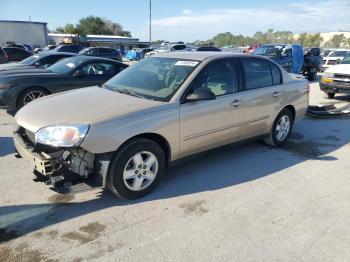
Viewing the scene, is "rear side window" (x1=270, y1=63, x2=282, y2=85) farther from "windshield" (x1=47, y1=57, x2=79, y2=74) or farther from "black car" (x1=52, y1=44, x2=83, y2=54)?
"black car" (x1=52, y1=44, x2=83, y2=54)

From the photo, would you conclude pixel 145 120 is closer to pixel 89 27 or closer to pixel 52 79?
pixel 52 79

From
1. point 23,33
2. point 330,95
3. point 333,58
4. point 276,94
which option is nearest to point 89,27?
point 23,33

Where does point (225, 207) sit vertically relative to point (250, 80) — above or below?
below

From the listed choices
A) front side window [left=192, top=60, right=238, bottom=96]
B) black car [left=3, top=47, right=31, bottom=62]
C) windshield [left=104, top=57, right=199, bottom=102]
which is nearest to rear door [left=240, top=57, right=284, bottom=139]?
front side window [left=192, top=60, right=238, bottom=96]

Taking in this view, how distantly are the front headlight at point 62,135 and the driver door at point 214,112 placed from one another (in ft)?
4.08

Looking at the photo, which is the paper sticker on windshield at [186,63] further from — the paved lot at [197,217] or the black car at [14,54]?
the black car at [14,54]

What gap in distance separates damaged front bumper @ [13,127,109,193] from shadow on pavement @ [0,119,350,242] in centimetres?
32

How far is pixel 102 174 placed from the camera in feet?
11.7

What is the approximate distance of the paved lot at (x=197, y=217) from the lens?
118 inches

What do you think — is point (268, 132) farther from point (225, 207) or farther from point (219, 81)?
point (225, 207)

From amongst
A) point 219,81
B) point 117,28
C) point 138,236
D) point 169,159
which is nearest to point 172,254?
point 138,236

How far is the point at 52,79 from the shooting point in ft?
25.8

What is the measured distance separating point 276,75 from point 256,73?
601mm

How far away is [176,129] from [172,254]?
5.10 feet
